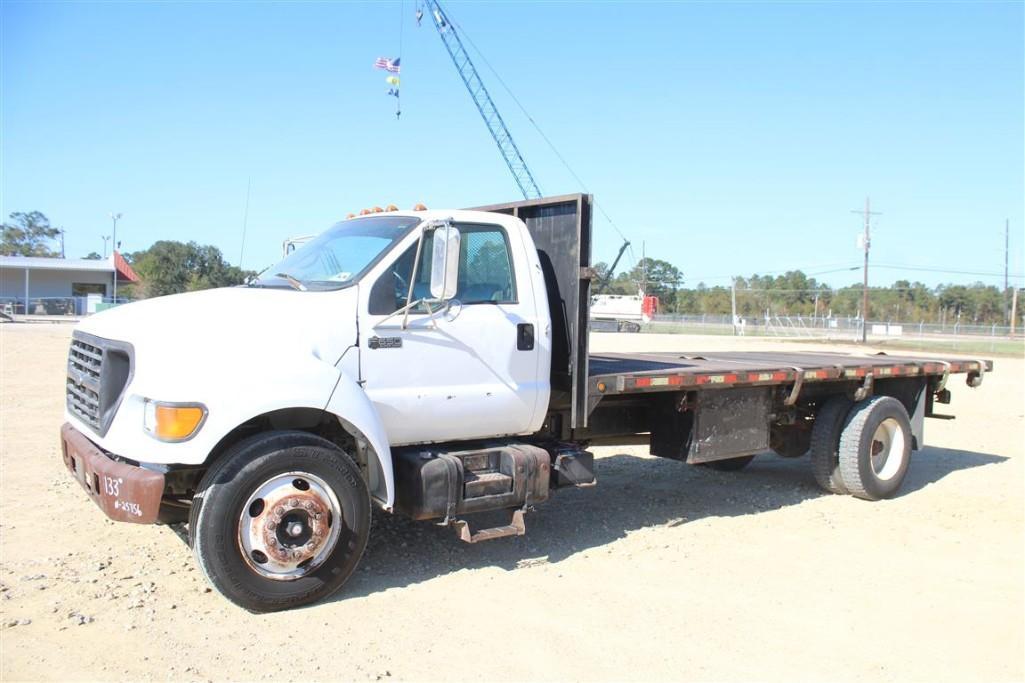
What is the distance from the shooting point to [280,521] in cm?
459

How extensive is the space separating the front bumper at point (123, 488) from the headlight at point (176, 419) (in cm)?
23

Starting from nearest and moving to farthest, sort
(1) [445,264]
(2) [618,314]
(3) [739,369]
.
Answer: (1) [445,264] → (3) [739,369] → (2) [618,314]

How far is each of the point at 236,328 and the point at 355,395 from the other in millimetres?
754

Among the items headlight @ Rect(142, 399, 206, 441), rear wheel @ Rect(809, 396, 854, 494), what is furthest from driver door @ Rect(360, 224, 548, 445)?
rear wheel @ Rect(809, 396, 854, 494)

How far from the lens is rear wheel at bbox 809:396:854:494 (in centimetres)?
780

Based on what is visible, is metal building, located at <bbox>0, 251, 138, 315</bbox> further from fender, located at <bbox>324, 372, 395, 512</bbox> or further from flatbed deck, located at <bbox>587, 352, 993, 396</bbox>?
fender, located at <bbox>324, 372, 395, 512</bbox>

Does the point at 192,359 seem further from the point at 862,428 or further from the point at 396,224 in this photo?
the point at 862,428

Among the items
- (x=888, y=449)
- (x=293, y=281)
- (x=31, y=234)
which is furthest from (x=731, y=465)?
(x=31, y=234)

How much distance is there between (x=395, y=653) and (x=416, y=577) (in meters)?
1.12

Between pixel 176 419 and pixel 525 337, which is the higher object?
pixel 525 337

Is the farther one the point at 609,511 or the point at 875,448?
the point at 875,448

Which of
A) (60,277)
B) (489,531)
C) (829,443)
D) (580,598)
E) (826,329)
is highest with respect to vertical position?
(60,277)

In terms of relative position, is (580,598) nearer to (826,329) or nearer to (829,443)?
(829,443)

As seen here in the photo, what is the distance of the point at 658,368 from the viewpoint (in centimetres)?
688
